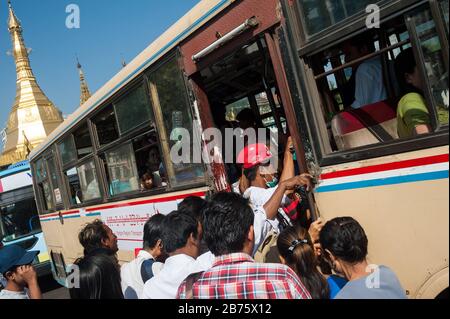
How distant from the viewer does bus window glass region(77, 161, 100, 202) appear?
5.59 m

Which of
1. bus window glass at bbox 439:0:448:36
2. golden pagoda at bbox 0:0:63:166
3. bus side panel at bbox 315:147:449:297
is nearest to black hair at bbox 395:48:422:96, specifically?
bus window glass at bbox 439:0:448:36

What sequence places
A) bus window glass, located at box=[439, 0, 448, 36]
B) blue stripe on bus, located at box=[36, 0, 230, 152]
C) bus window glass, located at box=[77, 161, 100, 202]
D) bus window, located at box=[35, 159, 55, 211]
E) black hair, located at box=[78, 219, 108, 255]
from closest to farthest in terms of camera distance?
1. bus window glass, located at box=[439, 0, 448, 36]
2. blue stripe on bus, located at box=[36, 0, 230, 152]
3. black hair, located at box=[78, 219, 108, 255]
4. bus window glass, located at box=[77, 161, 100, 202]
5. bus window, located at box=[35, 159, 55, 211]

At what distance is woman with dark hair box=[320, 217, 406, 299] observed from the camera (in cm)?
213

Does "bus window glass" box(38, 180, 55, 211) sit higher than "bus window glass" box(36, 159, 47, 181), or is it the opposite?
"bus window glass" box(36, 159, 47, 181)

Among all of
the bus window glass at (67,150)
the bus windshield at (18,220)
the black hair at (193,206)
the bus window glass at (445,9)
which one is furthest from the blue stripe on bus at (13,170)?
the bus window glass at (445,9)

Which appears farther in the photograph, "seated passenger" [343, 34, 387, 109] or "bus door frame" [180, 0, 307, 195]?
"bus door frame" [180, 0, 307, 195]

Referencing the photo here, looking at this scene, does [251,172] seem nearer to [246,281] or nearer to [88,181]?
[246,281]

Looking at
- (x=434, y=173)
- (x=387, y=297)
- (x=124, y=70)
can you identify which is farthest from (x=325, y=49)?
(x=124, y=70)

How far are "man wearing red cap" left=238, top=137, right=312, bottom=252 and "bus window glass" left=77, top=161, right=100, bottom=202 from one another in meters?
2.69

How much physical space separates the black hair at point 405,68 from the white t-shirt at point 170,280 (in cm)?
161

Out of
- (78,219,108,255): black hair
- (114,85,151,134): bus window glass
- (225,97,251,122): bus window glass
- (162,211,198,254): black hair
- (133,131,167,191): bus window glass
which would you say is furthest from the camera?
(225,97,251,122): bus window glass

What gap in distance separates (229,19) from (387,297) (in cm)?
211

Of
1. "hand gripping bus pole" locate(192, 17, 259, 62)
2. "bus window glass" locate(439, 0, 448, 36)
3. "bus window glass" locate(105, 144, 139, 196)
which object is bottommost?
"bus window glass" locate(105, 144, 139, 196)

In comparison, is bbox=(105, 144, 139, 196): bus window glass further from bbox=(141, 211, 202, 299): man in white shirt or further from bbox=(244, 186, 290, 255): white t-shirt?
bbox=(141, 211, 202, 299): man in white shirt
